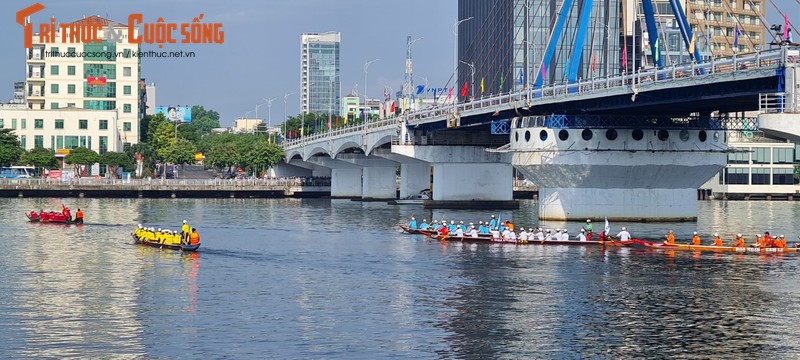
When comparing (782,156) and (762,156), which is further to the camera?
(762,156)

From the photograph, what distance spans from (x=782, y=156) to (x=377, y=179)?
2232 inches

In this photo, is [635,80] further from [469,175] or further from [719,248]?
[469,175]

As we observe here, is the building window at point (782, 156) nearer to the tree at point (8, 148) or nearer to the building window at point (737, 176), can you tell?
the building window at point (737, 176)

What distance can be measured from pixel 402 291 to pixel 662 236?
1390 inches

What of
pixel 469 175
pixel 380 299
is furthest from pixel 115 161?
pixel 380 299

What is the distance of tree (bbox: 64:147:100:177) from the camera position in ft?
568

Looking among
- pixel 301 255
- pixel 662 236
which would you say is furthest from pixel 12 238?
pixel 662 236

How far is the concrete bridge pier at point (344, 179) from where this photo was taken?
172250mm

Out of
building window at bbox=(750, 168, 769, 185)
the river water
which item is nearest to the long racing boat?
the river water

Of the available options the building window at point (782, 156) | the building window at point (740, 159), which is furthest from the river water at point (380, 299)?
the building window at point (782, 156)

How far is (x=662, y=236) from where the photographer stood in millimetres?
89688

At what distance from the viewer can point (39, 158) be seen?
170m

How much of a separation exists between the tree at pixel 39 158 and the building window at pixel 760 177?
95.7 meters

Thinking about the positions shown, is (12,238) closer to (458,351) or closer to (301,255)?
(301,255)
